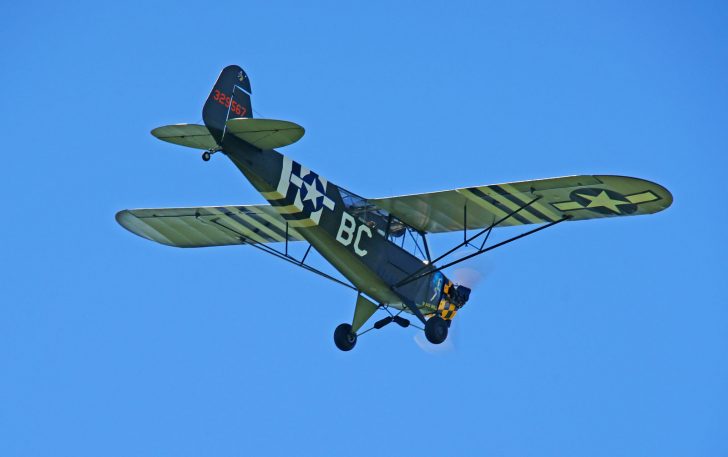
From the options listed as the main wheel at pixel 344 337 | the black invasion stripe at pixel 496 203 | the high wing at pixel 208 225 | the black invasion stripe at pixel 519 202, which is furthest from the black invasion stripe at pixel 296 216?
the black invasion stripe at pixel 519 202

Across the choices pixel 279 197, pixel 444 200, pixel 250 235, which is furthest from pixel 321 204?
pixel 250 235

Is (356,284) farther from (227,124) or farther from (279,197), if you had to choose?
(227,124)

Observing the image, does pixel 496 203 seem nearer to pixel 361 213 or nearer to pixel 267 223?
pixel 361 213

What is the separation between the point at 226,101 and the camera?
16.6m

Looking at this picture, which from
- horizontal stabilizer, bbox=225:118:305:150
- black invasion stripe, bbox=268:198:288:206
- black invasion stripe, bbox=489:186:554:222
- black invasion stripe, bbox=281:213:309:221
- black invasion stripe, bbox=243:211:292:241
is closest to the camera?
horizontal stabilizer, bbox=225:118:305:150

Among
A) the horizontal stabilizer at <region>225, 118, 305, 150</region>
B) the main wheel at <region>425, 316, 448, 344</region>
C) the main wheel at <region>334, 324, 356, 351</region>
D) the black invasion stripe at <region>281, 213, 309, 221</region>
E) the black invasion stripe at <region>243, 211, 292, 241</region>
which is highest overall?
the horizontal stabilizer at <region>225, 118, 305, 150</region>

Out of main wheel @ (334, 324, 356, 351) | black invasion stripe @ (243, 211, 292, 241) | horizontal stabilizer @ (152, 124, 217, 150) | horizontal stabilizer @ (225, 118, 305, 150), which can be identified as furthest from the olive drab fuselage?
black invasion stripe @ (243, 211, 292, 241)

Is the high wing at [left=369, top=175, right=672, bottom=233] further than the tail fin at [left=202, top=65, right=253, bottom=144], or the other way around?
the high wing at [left=369, top=175, right=672, bottom=233]

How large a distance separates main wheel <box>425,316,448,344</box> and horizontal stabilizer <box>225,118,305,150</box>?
3.94 meters

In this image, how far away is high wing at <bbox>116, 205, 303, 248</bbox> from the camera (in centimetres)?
1953

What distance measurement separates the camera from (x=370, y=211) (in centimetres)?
1836

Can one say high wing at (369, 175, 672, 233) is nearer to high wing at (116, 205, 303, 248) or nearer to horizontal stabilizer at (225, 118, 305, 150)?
high wing at (116, 205, 303, 248)

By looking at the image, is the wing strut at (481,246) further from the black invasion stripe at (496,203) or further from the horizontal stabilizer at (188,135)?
the horizontal stabilizer at (188,135)

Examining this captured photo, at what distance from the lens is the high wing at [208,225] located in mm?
19531
